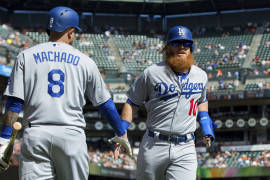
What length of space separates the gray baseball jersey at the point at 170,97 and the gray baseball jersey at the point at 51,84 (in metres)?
1.31

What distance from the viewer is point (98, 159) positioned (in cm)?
2636

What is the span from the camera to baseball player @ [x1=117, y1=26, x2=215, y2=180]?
16.0ft

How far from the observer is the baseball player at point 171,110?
16.0 ft

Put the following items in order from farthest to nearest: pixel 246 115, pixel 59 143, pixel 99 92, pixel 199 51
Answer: pixel 199 51 → pixel 246 115 → pixel 99 92 → pixel 59 143

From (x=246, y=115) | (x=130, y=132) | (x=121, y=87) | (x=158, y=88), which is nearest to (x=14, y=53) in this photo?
(x=121, y=87)

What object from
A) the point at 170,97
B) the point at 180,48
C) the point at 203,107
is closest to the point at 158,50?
the point at 203,107

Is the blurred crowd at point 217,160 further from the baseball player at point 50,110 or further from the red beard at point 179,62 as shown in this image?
the baseball player at point 50,110

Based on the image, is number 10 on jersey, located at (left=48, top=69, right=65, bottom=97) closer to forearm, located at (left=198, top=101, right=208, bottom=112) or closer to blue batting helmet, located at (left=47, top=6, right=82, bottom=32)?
blue batting helmet, located at (left=47, top=6, right=82, bottom=32)

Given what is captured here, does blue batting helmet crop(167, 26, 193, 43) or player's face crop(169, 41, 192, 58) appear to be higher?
blue batting helmet crop(167, 26, 193, 43)

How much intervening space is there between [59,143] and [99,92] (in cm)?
60

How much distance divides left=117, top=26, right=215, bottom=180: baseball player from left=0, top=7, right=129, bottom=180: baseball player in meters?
1.22

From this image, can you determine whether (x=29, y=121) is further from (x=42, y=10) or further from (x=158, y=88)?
(x=42, y=10)

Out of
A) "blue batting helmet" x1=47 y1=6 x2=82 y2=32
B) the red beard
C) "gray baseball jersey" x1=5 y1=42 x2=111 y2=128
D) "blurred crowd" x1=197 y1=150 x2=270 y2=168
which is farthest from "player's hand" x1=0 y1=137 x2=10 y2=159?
"blurred crowd" x1=197 y1=150 x2=270 y2=168

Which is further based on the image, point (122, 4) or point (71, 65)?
point (122, 4)
